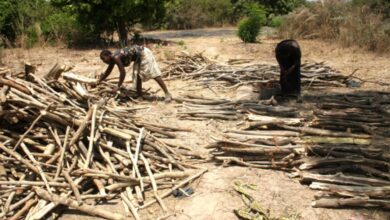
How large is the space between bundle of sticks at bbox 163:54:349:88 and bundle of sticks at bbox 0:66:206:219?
3.87 meters

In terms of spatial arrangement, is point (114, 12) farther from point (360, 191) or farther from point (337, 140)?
point (360, 191)

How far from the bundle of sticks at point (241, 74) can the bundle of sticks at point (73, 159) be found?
12.7 ft

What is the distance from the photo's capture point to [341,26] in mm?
13438

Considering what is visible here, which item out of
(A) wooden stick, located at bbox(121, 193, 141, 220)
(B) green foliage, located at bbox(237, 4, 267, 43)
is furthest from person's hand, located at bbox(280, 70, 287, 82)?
(B) green foliage, located at bbox(237, 4, 267, 43)

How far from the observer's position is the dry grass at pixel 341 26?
1202 cm

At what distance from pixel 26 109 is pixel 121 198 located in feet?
5.20

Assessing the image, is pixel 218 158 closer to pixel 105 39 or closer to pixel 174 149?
pixel 174 149

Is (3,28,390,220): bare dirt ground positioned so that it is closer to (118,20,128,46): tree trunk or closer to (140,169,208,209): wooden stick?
(140,169,208,209): wooden stick

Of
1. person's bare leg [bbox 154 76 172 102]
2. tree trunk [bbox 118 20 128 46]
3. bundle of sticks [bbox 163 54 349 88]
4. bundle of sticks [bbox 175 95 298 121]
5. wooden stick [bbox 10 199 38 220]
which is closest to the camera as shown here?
wooden stick [bbox 10 199 38 220]

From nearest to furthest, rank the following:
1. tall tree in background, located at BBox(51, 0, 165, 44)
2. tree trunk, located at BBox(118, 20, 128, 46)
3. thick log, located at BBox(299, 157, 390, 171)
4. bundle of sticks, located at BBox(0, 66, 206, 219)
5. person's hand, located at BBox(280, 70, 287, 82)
Result: bundle of sticks, located at BBox(0, 66, 206, 219) < thick log, located at BBox(299, 157, 390, 171) < person's hand, located at BBox(280, 70, 287, 82) < tall tree in background, located at BBox(51, 0, 165, 44) < tree trunk, located at BBox(118, 20, 128, 46)

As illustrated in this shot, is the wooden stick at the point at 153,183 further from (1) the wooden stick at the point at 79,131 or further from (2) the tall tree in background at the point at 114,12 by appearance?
(2) the tall tree in background at the point at 114,12

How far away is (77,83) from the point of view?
20.1ft

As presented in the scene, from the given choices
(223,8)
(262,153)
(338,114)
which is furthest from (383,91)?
(223,8)

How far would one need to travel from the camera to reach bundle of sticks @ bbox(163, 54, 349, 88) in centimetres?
884
